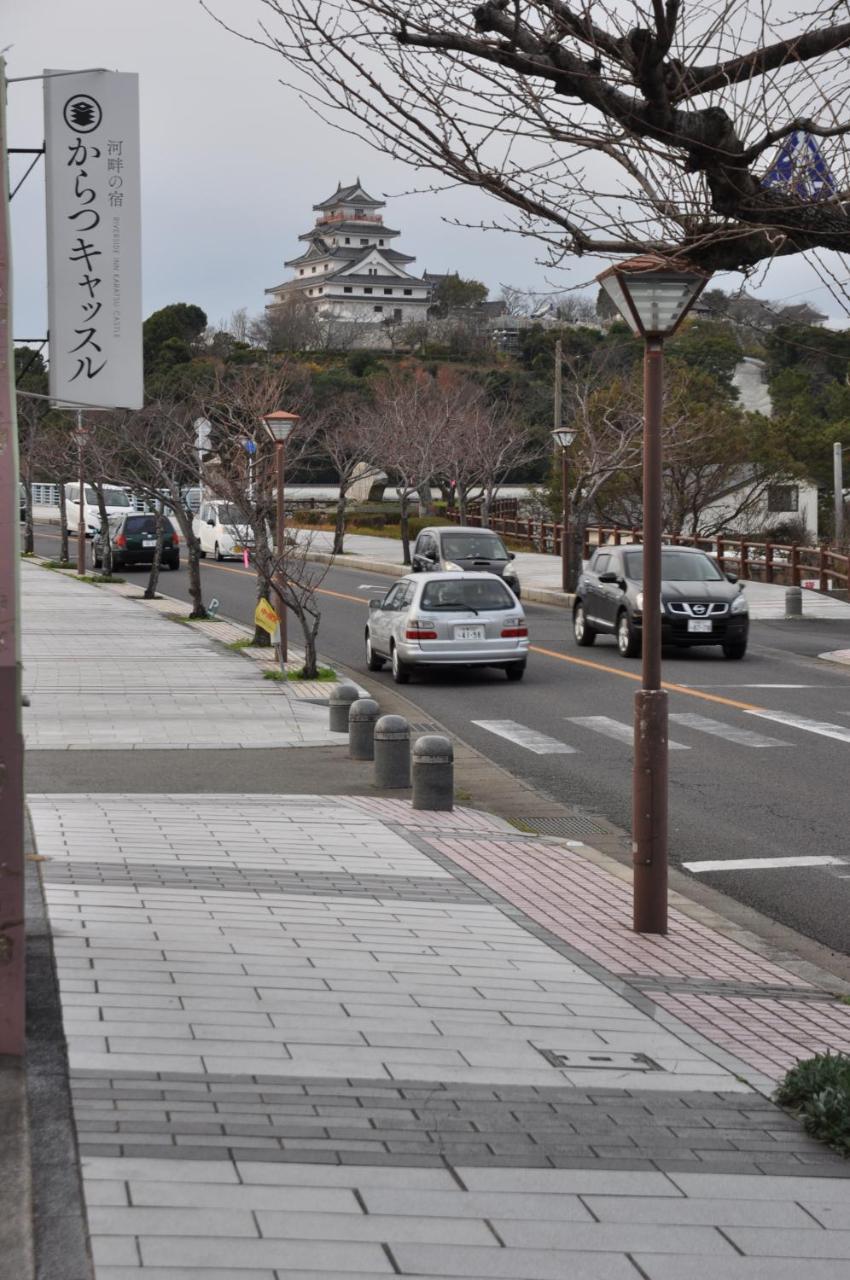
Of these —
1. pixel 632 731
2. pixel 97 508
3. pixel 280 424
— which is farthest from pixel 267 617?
pixel 97 508

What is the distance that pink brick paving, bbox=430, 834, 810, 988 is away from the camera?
7961 millimetres

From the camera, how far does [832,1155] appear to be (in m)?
5.18

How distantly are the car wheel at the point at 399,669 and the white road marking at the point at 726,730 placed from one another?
426 cm

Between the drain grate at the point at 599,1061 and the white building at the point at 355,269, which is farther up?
the white building at the point at 355,269

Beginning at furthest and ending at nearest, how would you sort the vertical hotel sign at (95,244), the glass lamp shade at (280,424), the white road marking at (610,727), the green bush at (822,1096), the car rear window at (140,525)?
Answer: the car rear window at (140,525) < the glass lamp shade at (280,424) < the white road marking at (610,727) < the vertical hotel sign at (95,244) < the green bush at (822,1096)

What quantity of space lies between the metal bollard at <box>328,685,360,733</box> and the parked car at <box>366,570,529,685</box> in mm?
4764

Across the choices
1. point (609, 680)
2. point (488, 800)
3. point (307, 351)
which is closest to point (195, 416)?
point (609, 680)

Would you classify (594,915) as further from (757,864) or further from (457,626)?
(457,626)

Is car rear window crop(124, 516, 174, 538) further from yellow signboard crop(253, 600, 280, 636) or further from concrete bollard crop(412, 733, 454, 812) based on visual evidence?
concrete bollard crop(412, 733, 454, 812)

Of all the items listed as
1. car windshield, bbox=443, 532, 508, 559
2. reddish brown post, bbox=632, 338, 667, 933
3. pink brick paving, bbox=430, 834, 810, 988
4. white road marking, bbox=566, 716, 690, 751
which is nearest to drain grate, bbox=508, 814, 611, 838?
pink brick paving, bbox=430, 834, 810, 988

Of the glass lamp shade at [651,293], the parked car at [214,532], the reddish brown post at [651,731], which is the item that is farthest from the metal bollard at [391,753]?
the parked car at [214,532]

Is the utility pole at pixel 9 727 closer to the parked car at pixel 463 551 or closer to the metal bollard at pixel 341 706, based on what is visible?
the metal bollard at pixel 341 706

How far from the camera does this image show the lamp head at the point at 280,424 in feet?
73.2

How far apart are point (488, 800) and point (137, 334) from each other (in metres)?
5.57
